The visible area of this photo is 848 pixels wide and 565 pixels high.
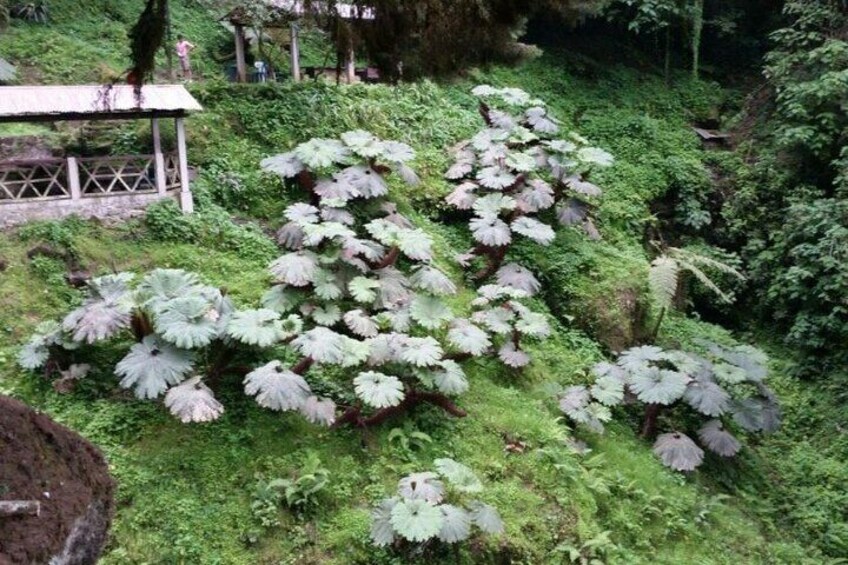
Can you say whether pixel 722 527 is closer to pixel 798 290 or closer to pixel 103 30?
pixel 798 290

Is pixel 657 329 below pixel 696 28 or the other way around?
below

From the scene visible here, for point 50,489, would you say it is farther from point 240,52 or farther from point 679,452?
point 240,52

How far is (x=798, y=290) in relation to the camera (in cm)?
1160

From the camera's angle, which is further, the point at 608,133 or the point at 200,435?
the point at 608,133

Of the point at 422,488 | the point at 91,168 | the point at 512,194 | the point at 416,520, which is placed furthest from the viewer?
the point at 512,194

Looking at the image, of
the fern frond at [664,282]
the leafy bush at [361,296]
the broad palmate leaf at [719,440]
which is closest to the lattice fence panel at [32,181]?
the leafy bush at [361,296]

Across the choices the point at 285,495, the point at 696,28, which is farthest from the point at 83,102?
the point at 696,28

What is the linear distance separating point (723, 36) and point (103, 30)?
15.9m

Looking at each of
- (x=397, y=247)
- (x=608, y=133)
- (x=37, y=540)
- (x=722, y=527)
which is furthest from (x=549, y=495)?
(x=608, y=133)

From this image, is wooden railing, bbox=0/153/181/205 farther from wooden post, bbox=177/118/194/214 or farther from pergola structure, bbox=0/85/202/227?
wooden post, bbox=177/118/194/214

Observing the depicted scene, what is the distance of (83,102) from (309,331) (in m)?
4.61

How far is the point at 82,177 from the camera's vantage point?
10094 mm

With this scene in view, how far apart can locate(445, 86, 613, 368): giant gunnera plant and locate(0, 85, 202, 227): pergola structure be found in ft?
14.4

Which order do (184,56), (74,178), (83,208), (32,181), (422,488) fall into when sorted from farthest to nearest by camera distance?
(184,56)
(83,208)
(74,178)
(32,181)
(422,488)
